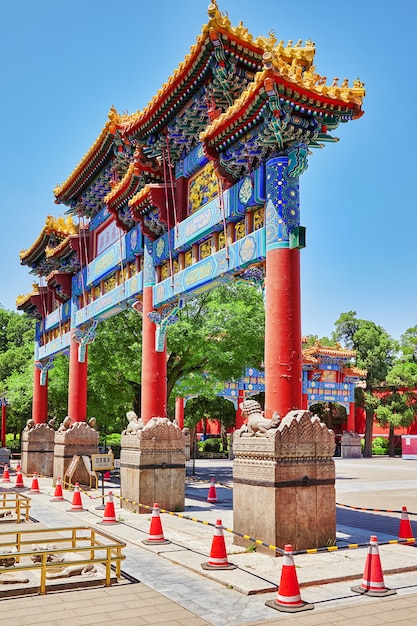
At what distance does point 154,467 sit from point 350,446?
40.2 meters

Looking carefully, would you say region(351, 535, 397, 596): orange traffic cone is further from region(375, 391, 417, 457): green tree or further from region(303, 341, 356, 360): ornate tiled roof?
region(375, 391, 417, 457): green tree

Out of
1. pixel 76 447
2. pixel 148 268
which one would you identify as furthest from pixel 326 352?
pixel 148 268

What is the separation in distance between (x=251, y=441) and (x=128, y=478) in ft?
18.6

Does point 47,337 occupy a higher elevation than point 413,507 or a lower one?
higher

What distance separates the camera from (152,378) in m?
15.9

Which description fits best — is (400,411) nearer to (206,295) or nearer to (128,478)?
(206,295)

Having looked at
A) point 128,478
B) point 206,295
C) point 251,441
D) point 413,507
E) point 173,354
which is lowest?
point 413,507

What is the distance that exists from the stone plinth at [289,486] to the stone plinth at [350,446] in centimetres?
4316

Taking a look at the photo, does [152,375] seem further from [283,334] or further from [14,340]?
[14,340]

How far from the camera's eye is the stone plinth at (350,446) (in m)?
51.7

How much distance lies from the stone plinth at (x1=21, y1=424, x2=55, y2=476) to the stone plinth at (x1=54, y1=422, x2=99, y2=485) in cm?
439

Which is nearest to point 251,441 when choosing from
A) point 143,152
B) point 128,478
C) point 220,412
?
point 128,478

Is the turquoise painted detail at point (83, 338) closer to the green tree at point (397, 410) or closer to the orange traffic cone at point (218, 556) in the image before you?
Answer: the orange traffic cone at point (218, 556)

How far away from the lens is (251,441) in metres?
10.4
